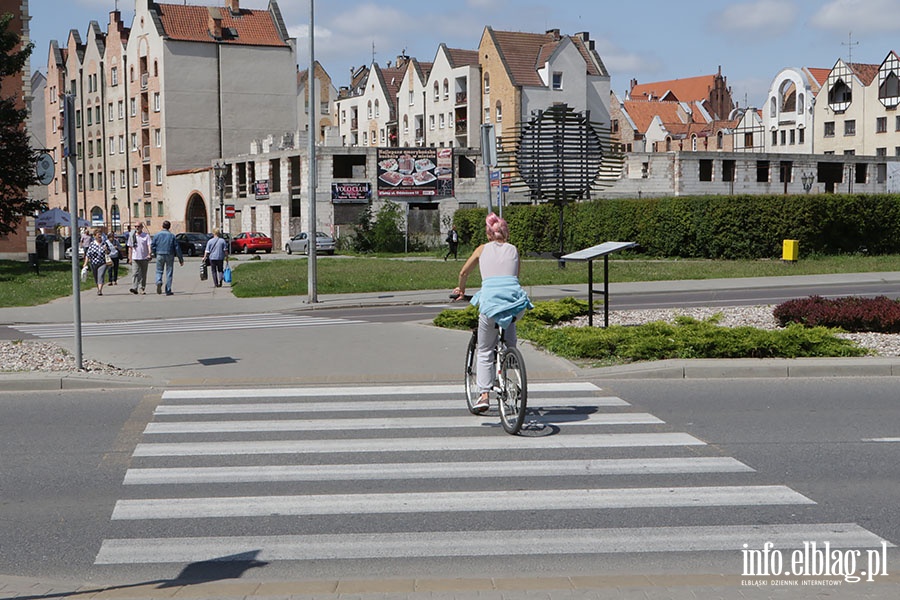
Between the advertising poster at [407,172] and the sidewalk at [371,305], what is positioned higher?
the advertising poster at [407,172]

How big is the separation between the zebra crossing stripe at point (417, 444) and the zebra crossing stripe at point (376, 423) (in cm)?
51

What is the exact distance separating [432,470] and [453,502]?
88 cm

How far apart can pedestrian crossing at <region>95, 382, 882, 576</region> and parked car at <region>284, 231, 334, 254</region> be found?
5064cm

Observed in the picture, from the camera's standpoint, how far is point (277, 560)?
18.7 ft

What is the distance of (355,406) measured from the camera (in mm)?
10375

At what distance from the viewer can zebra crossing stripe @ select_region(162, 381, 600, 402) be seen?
36.4ft

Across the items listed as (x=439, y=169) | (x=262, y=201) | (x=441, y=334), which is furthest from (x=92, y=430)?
(x=262, y=201)

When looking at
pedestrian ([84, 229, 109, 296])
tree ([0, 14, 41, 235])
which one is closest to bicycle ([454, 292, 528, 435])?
pedestrian ([84, 229, 109, 296])

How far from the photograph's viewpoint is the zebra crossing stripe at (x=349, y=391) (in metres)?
11.1

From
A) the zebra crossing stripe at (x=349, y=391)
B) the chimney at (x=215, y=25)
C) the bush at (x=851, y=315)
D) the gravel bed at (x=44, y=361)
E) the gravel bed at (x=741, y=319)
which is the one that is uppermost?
the chimney at (x=215, y=25)

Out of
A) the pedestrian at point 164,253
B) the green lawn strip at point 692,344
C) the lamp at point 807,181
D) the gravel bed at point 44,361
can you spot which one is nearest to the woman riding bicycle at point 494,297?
the green lawn strip at point 692,344

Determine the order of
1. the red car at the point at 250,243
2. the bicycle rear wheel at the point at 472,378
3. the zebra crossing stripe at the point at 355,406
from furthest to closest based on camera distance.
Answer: the red car at the point at 250,243
the zebra crossing stripe at the point at 355,406
the bicycle rear wheel at the point at 472,378

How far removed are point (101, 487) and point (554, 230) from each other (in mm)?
41458

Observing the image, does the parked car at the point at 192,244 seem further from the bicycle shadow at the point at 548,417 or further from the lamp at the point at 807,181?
the bicycle shadow at the point at 548,417
